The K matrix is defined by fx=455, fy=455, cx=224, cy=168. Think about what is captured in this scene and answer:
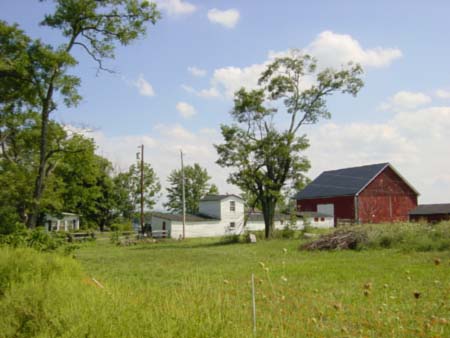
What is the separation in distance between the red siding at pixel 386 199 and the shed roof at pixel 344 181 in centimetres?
57

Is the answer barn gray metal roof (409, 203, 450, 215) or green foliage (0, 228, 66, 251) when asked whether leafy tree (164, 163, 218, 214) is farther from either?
green foliage (0, 228, 66, 251)

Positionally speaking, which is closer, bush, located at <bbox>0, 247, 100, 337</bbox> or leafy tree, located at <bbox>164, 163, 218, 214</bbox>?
bush, located at <bbox>0, 247, 100, 337</bbox>

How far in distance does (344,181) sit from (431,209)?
8.92m

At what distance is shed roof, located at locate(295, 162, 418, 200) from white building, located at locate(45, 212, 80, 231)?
26466 mm

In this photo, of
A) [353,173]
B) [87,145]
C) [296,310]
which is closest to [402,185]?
[353,173]

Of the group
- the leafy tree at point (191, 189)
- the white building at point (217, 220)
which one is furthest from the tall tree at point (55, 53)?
the leafy tree at point (191, 189)

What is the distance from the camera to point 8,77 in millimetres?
19578

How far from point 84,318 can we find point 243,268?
9248 millimetres

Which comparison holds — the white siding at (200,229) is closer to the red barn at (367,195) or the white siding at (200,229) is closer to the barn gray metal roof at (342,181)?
the barn gray metal roof at (342,181)

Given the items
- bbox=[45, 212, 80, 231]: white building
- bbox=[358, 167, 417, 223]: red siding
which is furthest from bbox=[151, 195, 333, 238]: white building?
bbox=[45, 212, 80, 231]: white building

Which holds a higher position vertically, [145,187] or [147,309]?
[145,187]

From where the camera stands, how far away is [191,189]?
86812mm

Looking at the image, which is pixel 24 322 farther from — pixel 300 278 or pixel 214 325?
pixel 300 278

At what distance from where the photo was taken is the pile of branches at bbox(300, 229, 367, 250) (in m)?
19.1
